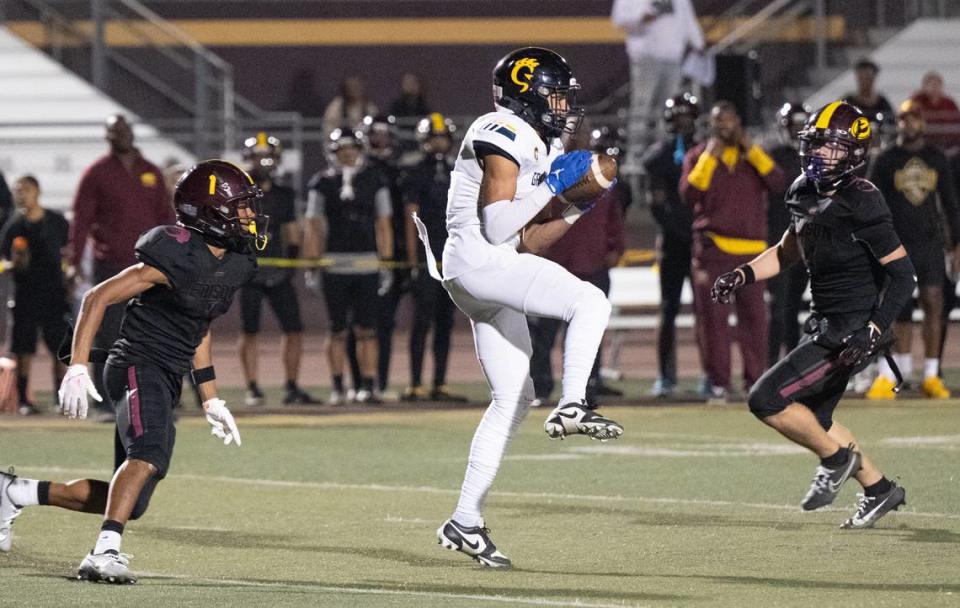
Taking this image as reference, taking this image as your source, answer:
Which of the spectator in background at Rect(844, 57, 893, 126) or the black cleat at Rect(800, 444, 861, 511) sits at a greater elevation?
the spectator in background at Rect(844, 57, 893, 126)

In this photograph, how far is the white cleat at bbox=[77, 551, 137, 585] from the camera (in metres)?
7.56

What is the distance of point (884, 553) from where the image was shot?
809 centimetres

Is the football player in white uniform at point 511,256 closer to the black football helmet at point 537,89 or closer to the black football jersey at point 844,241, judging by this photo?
the black football helmet at point 537,89

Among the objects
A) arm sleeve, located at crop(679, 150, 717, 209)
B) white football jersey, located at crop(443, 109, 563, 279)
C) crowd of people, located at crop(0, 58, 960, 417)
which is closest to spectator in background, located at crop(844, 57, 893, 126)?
crowd of people, located at crop(0, 58, 960, 417)

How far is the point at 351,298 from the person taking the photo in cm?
1552

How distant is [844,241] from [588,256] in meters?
6.12

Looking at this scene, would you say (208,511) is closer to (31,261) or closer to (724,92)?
(31,261)

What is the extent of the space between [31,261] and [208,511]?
607cm

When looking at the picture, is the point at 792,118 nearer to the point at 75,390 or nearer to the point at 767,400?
the point at 767,400

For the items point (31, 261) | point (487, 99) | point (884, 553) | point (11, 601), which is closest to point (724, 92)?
point (31, 261)

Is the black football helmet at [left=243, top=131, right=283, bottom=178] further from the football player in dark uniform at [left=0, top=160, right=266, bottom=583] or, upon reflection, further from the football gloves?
the football gloves

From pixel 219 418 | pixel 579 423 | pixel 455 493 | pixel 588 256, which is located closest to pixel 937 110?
pixel 588 256

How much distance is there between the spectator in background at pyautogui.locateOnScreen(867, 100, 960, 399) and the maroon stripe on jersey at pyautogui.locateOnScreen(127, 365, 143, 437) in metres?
8.09

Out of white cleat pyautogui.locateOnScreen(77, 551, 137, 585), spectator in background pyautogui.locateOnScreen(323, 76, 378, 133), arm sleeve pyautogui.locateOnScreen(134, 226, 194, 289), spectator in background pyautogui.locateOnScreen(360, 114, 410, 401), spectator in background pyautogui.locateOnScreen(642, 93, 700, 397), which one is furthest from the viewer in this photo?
spectator in background pyautogui.locateOnScreen(323, 76, 378, 133)
